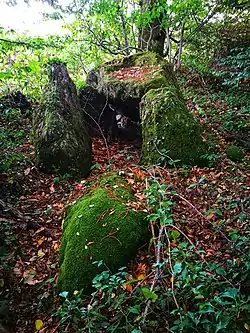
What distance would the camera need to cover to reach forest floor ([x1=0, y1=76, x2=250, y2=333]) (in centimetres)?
277

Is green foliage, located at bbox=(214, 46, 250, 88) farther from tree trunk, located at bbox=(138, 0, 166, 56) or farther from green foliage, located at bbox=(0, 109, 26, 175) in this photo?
green foliage, located at bbox=(0, 109, 26, 175)

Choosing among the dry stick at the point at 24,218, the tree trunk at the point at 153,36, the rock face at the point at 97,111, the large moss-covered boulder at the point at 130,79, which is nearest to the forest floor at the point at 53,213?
the dry stick at the point at 24,218

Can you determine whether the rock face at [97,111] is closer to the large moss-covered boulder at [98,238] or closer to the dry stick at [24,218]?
the dry stick at [24,218]

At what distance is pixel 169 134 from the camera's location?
4.77 meters

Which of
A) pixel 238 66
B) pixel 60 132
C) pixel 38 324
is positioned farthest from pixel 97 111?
pixel 38 324

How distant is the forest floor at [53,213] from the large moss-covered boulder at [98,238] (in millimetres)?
191

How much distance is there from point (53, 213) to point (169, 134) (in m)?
2.39

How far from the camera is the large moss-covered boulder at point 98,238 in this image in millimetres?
2717

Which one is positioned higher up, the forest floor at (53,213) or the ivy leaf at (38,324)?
the forest floor at (53,213)

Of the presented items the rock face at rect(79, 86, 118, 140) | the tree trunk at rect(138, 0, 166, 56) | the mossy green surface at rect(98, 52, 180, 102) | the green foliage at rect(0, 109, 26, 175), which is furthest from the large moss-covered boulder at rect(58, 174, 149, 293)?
the tree trunk at rect(138, 0, 166, 56)

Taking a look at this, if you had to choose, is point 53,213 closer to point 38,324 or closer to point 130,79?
point 38,324

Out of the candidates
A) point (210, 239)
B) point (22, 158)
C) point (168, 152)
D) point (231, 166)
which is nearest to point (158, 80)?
point (168, 152)

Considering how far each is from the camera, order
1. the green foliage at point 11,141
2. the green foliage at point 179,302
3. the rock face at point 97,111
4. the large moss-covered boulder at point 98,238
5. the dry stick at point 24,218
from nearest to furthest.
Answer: the green foliage at point 179,302
the large moss-covered boulder at point 98,238
the dry stick at point 24,218
the green foliage at point 11,141
the rock face at point 97,111

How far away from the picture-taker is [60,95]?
18.6 feet
